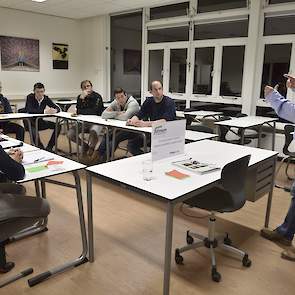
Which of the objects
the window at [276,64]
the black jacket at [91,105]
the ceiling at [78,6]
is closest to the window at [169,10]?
the ceiling at [78,6]

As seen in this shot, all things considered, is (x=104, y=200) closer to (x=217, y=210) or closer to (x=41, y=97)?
(x=217, y=210)

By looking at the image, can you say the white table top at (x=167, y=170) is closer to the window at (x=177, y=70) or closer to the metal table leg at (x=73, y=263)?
the metal table leg at (x=73, y=263)

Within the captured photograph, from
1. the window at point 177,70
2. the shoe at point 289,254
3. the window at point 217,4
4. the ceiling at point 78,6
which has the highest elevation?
the ceiling at point 78,6

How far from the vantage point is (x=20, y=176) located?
6.09ft

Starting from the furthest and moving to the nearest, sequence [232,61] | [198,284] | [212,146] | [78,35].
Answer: [78,35]
[232,61]
[212,146]
[198,284]

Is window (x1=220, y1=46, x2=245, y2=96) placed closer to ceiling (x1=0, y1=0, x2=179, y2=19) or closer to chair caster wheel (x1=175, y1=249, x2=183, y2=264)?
ceiling (x1=0, y1=0, x2=179, y2=19)

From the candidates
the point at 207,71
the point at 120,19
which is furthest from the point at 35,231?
the point at 120,19

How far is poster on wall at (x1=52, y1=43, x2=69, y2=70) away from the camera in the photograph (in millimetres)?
8008

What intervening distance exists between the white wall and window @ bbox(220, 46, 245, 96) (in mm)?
3250

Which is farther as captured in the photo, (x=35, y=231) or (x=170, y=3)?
(x=170, y=3)

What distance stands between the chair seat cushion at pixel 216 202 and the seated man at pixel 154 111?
191 cm

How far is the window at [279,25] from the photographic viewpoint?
5176 millimetres

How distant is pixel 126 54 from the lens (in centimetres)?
798

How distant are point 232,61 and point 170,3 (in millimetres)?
1795
